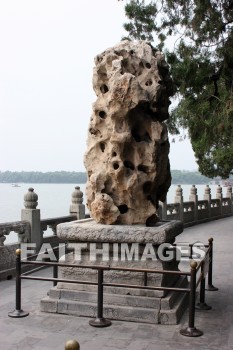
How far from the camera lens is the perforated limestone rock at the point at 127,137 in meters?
6.56

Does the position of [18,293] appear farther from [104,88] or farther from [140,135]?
[104,88]

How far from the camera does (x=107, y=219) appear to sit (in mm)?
6594

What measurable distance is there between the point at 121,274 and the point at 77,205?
223 inches

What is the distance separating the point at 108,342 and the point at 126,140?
2.82 metres

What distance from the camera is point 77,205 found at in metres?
11.8

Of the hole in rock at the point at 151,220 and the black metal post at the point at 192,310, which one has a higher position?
the hole in rock at the point at 151,220

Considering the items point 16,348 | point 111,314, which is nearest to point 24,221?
point 111,314

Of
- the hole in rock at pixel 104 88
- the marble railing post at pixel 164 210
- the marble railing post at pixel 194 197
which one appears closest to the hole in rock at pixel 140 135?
the hole in rock at pixel 104 88

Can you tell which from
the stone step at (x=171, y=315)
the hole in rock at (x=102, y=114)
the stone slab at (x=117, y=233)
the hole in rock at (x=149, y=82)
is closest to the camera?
the stone step at (x=171, y=315)

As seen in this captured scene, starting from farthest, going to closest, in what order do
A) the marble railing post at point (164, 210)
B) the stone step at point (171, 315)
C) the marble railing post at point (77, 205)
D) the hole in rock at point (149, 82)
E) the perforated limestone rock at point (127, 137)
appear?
the marble railing post at point (164, 210)
the marble railing post at point (77, 205)
the hole in rock at point (149, 82)
the perforated limestone rock at point (127, 137)
the stone step at point (171, 315)

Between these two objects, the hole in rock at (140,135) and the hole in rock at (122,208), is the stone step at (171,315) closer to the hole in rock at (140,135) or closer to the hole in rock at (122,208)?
the hole in rock at (122,208)

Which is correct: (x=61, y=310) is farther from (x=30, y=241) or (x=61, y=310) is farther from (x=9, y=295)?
(x=30, y=241)

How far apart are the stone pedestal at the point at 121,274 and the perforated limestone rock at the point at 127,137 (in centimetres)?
36

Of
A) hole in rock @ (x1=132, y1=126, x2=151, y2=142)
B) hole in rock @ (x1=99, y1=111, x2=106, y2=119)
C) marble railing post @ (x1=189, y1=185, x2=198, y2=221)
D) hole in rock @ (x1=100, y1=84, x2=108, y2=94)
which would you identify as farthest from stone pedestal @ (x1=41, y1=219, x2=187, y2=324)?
marble railing post @ (x1=189, y1=185, x2=198, y2=221)
